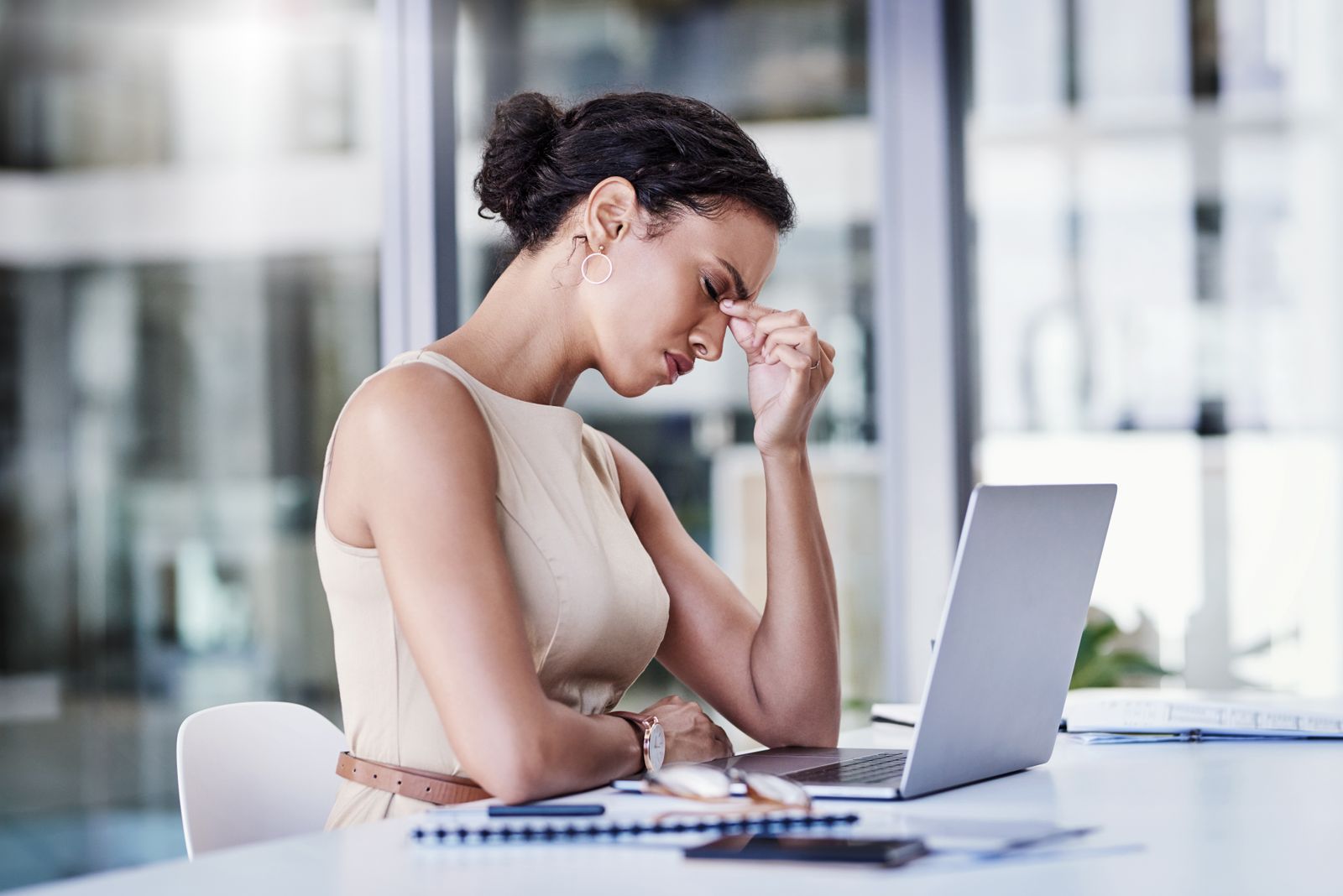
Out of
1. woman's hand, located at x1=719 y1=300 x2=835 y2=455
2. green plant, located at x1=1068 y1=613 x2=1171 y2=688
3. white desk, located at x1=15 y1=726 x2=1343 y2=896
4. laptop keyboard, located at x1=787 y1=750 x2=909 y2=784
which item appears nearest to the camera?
white desk, located at x1=15 y1=726 x2=1343 y2=896

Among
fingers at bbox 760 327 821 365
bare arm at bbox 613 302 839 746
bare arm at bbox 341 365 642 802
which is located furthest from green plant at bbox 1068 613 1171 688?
bare arm at bbox 341 365 642 802

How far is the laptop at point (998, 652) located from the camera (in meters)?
1.21

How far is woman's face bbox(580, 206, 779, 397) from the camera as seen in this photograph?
1.69 meters

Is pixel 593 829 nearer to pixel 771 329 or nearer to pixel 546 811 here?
pixel 546 811

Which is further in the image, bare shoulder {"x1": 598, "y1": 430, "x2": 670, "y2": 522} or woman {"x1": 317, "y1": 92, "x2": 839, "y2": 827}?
bare shoulder {"x1": 598, "y1": 430, "x2": 670, "y2": 522}

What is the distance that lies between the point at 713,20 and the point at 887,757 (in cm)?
248

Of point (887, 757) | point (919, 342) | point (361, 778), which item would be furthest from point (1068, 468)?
point (361, 778)

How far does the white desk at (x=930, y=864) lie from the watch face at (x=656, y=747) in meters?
0.26

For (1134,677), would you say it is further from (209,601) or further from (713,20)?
(209,601)

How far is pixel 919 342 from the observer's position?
3449 millimetres

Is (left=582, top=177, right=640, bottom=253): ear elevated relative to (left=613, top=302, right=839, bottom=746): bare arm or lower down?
elevated

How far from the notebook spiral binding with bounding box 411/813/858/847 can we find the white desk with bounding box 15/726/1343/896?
1 cm

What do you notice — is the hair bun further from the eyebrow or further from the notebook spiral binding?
the notebook spiral binding

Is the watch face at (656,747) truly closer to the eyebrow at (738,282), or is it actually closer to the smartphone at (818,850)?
the smartphone at (818,850)
